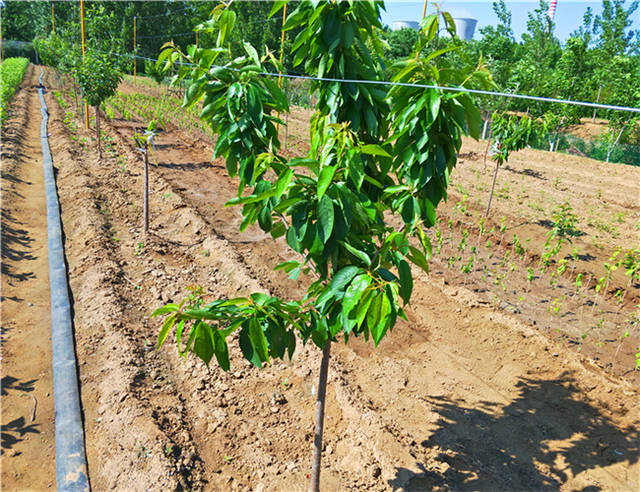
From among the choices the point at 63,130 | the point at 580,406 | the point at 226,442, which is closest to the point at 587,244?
the point at 580,406

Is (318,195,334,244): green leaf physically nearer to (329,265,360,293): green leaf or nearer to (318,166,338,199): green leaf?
(318,166,338,199): green leaf

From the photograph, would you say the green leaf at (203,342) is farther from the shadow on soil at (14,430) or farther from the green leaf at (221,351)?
the shadow on soil at (14,430)

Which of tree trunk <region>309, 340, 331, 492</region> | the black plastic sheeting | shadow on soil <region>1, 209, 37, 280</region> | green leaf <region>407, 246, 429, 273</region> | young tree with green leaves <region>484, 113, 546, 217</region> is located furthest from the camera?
young tree with green leaves <region>484, 113, 546, 217</region>

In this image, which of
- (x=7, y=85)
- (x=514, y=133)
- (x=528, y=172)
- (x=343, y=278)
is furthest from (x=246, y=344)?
(x=7, y=85)

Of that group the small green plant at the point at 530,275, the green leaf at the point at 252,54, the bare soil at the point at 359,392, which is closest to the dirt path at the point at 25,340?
the bare soil at the point at 359,392

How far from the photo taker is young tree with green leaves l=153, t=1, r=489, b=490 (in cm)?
202

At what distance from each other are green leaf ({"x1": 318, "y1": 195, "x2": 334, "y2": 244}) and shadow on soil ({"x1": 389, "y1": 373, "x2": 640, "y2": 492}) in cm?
246

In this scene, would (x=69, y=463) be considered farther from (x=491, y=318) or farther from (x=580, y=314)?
(x=580, y=314)

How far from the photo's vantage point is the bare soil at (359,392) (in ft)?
12.1

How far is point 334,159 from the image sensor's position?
243 cm

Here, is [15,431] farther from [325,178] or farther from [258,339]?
[325,178]

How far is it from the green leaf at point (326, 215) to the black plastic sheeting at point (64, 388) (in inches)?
117

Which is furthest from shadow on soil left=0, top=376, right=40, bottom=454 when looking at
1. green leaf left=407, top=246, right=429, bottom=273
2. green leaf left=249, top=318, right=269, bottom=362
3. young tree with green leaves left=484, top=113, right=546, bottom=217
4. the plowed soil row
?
young tree with green leaves left=484, top=113, right=546, bottom=217

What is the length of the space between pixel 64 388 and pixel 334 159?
11.9ft
